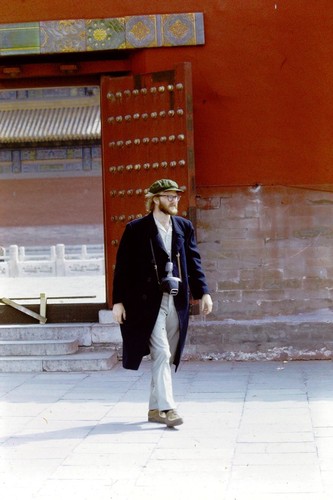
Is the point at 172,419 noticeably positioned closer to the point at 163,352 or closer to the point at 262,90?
the point at 163,352

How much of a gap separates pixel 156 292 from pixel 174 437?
92 centimetres

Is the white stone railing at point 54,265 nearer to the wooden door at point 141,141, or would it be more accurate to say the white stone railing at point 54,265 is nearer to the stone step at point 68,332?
the stone step at point 68,332

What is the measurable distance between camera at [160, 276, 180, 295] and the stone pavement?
843 mm

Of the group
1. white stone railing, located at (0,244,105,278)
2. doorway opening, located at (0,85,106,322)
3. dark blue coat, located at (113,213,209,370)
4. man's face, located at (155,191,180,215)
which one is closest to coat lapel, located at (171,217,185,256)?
dark blue coat, located at (113,213,209,370)

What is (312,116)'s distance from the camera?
8.70 meters

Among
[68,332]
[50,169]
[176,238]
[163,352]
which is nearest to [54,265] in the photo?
[50,169]

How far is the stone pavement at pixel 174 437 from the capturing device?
4.47 metres

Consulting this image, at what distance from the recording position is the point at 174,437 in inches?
218

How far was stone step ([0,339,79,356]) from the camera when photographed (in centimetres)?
862

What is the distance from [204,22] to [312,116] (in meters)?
1.33

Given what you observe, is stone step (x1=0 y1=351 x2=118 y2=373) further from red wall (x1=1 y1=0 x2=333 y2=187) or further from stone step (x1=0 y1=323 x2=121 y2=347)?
red wall (x1=1 y1=0 x2=333 y2=187)

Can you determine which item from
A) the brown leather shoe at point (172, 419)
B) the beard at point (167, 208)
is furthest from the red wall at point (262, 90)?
the brown leather shoe at point (172, 419)

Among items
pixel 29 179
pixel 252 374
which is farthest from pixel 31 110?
pixel 252 374

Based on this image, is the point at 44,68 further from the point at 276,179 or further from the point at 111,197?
the point at 276,179
